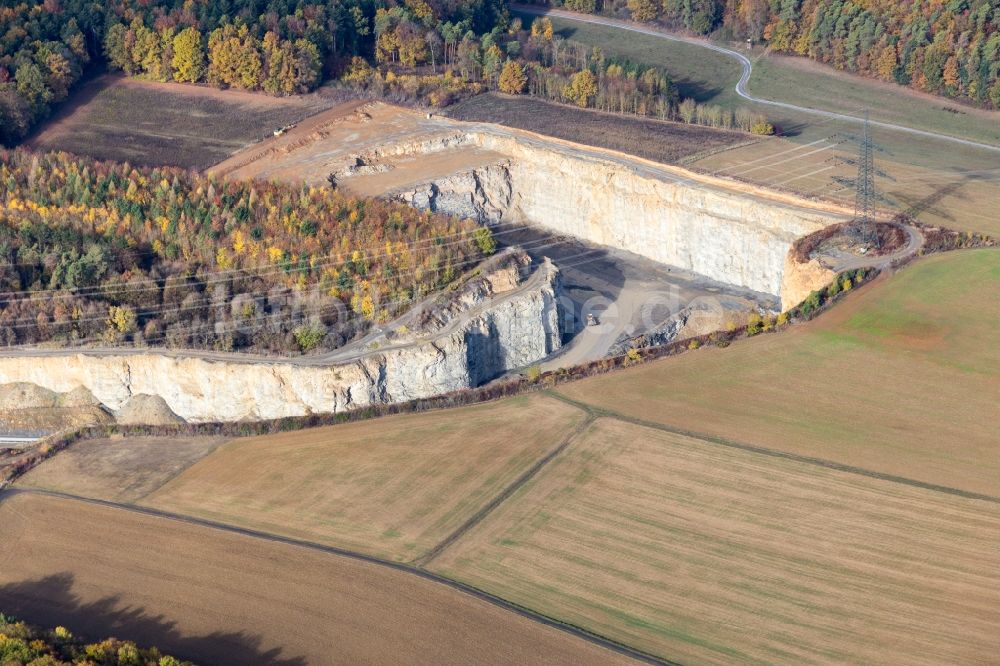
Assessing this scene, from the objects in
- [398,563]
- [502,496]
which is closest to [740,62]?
[502,496]

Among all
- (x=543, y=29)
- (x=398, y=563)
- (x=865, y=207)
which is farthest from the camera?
(x=543, y=29)

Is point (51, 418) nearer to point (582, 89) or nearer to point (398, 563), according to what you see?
point (398, 563)

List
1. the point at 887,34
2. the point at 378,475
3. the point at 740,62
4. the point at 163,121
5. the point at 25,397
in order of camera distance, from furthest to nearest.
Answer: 1. the point at 740,62
2. the point at 887,34
3. the point at 163,121
4. the point at 25,397
5. the point at 378,475

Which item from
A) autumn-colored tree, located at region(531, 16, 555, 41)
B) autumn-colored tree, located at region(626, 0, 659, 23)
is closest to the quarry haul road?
autumn-colored tree, located at region(626, 0, 659, 23)

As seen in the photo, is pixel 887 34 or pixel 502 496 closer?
pixel 502 496

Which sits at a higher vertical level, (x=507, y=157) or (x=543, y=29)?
(x=543, y=29)

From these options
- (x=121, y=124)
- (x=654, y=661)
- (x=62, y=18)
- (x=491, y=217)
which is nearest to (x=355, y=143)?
(x=491, y=217)
